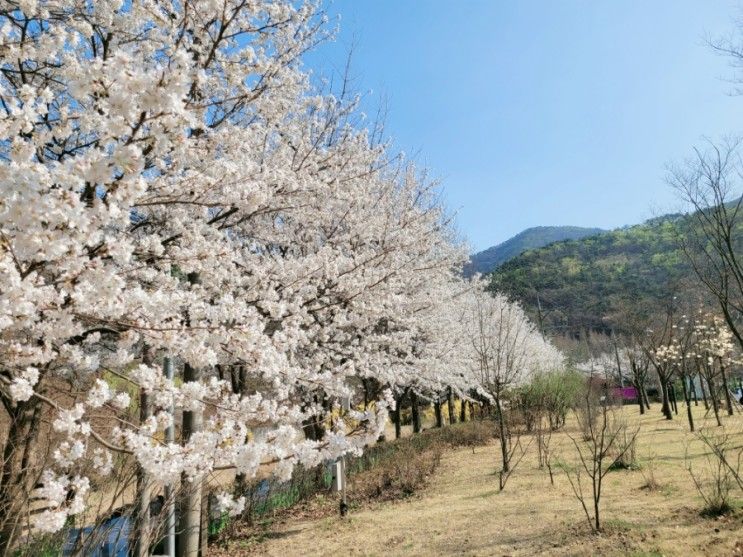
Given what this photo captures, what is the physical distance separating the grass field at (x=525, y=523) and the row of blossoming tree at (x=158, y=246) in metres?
2.27

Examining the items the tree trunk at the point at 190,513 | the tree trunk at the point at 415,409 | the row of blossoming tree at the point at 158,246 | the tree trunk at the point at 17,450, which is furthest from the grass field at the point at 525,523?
the tree trunk at the point at 415,409

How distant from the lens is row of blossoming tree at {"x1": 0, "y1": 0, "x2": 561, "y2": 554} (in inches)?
84.2

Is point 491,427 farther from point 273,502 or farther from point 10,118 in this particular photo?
point 10,118

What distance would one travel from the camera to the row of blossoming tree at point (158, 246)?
2139mm

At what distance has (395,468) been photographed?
12.4 metres

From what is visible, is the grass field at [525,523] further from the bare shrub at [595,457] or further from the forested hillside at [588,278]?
the forested hillside at [588,278]

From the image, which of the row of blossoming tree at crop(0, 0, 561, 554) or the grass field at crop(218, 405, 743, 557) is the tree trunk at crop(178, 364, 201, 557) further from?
the grass field at crop(218, 405, 743, 557)

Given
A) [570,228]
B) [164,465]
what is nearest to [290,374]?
[164,465]

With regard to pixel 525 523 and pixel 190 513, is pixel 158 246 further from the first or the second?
pixel 525 523

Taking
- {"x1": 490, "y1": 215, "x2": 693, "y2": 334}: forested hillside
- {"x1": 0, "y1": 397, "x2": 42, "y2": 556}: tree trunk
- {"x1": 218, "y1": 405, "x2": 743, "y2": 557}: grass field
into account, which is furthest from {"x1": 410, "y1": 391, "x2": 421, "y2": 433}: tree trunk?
{"x1": 490, "y1": 215, "x2": 693, "y2": 334}: forested hillside

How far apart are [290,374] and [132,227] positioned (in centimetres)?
310

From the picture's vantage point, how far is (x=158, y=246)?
3689mm

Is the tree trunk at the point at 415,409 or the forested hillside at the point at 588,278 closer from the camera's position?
the tree trunk at the point at 415,409

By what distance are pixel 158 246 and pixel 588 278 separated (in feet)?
267
